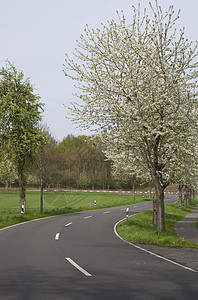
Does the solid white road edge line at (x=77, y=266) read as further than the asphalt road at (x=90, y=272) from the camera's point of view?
Yes

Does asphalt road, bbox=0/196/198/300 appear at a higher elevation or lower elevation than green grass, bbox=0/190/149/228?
higher

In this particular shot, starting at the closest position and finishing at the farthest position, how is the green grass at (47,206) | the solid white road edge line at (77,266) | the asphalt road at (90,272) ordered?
1. the asphalt road at (90,272)
2. the solid white road edge line at (77,266)
3. the green grass at (47,206)

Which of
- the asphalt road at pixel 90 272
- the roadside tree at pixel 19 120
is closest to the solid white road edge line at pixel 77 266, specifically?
the asphalt road at pixel 90 272

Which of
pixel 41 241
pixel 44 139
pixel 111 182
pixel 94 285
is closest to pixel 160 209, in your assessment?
pixel 41 241

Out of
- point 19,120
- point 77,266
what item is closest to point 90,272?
point 77,266

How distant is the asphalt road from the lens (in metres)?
6.27

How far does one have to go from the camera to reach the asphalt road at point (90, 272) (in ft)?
20.6

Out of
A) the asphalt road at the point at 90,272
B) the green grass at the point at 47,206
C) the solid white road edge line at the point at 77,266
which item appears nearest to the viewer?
the asphalt road at the point at 90,272

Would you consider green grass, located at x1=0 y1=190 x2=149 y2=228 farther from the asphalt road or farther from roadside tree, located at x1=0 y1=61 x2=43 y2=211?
the asphalt road

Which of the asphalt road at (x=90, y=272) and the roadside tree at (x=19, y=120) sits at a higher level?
the roadside tree at (x=19, y=120)

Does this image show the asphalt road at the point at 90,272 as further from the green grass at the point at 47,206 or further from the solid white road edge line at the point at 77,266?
the green grass at the point at 47,206

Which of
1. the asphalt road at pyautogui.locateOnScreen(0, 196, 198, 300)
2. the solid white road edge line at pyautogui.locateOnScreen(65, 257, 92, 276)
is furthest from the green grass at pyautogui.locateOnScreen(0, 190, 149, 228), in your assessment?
the solid white road edge line at pyautogui.locateOnScreen(65, 257, 92, 276)

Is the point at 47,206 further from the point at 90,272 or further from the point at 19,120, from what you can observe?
the point at 90,272

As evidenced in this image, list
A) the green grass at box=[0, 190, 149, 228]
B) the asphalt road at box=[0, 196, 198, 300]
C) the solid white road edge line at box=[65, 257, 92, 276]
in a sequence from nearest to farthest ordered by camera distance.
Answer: the asphalt road at box=[0, 196, 198, 300] < the solid white road edge line at box=[65, 257, 92, 276] < the green grass at box=[0, 190, 149, 228]
